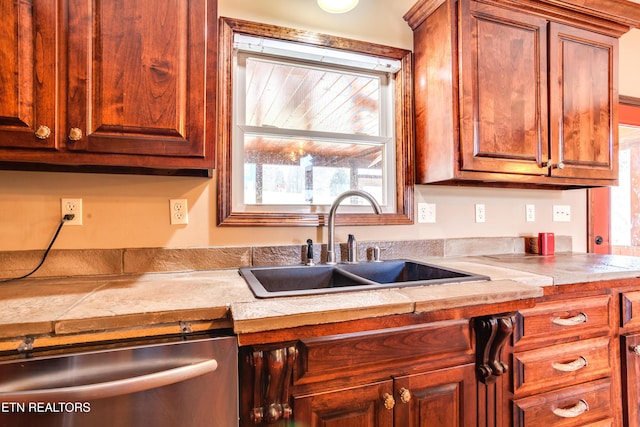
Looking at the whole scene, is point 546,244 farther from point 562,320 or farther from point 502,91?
point 502,91

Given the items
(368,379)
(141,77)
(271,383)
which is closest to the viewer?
(271,383)

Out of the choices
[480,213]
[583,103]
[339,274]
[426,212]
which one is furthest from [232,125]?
[583,103]

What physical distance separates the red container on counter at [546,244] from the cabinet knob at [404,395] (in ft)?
4.65

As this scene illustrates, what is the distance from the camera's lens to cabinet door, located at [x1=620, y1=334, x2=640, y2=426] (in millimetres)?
1317

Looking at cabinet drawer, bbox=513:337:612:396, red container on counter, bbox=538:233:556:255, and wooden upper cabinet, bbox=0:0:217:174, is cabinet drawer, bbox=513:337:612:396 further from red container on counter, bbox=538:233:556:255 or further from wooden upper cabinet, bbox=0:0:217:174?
wooden upper cabinet, bbox=0:0:217:174

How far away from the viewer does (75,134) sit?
0.99m

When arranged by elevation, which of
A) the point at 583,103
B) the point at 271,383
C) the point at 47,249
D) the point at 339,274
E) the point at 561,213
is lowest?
the point at 271,383

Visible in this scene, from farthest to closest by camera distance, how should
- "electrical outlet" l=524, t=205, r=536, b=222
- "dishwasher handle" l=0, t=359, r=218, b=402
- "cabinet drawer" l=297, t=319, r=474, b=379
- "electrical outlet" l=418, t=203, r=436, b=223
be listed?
"electrical outlet" l=524, t=205, r=536, b=222 < "electrical outlet" l=418, t=203, r=436, b=223 < "cabinet drawer" l=297, t=319, r=474, b=379 < "dishwasher handle" l=0, t=359, r=218, b=402

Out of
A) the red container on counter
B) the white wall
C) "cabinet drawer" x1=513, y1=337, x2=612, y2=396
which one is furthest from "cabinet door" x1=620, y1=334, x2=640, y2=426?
the white wall

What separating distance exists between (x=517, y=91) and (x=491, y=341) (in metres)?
1.20

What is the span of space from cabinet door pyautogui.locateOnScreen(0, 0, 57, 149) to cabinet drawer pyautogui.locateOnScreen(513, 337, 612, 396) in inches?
68.2

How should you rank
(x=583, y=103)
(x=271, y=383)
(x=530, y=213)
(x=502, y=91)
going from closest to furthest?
(x=271, y=383)
(x=502, y=91)
(x=583, y=103)
(x=530, y=213)

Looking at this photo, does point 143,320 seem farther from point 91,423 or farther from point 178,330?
point 91,423

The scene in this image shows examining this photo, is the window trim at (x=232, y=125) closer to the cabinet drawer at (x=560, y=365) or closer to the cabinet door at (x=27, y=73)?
the cabinet door at (x=27, y=73)
